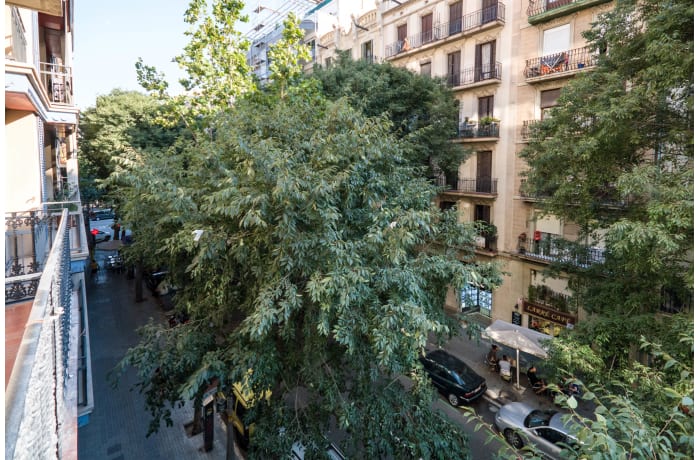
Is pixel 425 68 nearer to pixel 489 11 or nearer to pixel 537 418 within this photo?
pixel 489 11

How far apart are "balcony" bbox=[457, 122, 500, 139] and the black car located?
10.6 meters

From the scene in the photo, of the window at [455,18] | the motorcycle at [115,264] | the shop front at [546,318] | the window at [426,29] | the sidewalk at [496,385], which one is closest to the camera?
the sidewalk at [496,385]

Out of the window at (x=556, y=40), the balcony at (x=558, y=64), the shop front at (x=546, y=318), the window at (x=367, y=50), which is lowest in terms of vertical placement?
the shop front at (x=546, y=318)

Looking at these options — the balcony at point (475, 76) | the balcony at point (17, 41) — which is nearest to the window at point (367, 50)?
the balcony at point (475, 76)

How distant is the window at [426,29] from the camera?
20766 millimetres

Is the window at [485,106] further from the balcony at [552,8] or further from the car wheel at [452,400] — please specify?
the car wheel at [452,400]

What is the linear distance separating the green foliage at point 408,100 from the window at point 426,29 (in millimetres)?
4274

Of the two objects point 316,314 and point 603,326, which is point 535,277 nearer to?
point 603,326

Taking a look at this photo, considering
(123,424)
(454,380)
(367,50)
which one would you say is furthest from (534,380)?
(367,50)

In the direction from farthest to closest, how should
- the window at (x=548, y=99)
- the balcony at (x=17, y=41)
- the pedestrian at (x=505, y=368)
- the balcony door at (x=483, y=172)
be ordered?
1. the balcony door at (x=483, y=172)
2. the window at (x=548, y=99)
3. the pedestrian at (x=505, y=368)
4. the balcony at (x=17, y=41)

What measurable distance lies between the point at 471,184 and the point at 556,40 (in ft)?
23.2

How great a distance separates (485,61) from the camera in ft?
62.6

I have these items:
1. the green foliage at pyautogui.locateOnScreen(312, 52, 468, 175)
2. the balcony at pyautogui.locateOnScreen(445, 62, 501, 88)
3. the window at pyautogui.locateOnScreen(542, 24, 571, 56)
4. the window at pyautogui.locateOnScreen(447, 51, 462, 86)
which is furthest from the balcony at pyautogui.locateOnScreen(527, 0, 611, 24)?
the green foliage at pyautogui.locateOnScreen(312, 52, 468, 175)

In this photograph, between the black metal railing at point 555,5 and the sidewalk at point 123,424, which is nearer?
the sidewalk at point 123,424
